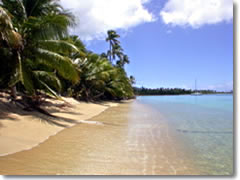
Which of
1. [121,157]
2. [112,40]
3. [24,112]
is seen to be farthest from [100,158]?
[112,40]

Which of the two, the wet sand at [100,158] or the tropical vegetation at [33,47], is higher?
the tropical vegetation at [33,47]

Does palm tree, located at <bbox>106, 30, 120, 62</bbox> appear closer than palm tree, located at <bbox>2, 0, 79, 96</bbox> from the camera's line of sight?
No

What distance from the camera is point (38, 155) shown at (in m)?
3.10

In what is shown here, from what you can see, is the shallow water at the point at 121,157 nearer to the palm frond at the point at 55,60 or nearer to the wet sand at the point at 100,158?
the wet sand at the point at 100,158

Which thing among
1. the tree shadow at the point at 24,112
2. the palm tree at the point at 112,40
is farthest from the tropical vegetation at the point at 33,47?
the palm tree at the point at 112,40

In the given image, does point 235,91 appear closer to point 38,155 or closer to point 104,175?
point 104,175

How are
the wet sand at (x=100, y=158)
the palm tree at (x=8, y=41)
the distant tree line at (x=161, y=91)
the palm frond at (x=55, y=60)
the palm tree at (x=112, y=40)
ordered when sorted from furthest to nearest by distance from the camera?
the distant tree line at (x=161, y=91)
the palm tree at (x=112, y=40)
the palm frond at (x=55, y=60)
the palm tree at (x=8, y=41)
the wet sand at (x=100, y=158)

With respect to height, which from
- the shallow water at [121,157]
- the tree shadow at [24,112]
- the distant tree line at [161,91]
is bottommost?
the shallow water at [121,157]

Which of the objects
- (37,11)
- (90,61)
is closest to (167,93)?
(90,61)

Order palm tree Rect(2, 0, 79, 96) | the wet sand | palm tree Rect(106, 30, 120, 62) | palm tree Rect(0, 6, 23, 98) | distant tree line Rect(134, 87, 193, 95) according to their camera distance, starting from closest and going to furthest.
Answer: the wet sand → palm tree Rect(0, 6, 23, 98) → palm tree Rect(2, 0, 79, 96) → palm tree Rect(106, 30, 120, 62) → distant tree line Rect(134, 87, 193, 95)

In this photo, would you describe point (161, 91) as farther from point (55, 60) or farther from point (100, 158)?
point (100, 158)

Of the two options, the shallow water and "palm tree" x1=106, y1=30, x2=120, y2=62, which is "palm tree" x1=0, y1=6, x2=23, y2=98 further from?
"palm tree" x1=106, y1=30, x2=120, y2=62

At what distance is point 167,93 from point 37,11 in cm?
9110

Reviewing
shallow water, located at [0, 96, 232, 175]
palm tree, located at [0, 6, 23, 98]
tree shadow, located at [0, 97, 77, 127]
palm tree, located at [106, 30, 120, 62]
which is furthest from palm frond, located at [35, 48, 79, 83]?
palm tree, located at [106, 30, 120, 62]
